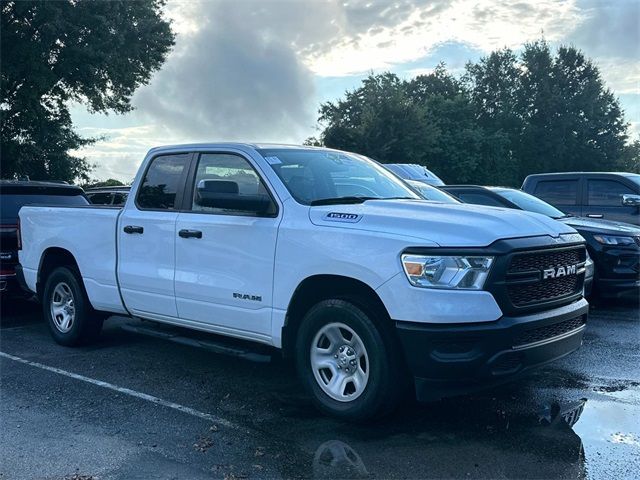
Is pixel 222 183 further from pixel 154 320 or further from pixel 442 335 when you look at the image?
pixel 442 335

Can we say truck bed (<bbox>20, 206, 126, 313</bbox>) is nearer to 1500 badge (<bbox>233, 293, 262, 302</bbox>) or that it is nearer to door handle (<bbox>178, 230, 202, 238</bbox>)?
door handle (<bbox>178, 230, 202, 238</bbox>)

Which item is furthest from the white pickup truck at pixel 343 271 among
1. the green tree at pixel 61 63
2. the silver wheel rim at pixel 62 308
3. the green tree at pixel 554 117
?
the green tree at pixel 554 117

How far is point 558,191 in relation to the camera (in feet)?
38.5

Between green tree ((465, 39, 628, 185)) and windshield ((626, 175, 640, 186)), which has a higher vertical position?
green tree ((465, 39, 628, 185))

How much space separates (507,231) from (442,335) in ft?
2.85

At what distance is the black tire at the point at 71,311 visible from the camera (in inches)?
264

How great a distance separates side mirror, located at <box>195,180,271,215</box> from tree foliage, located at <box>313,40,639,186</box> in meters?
36.0

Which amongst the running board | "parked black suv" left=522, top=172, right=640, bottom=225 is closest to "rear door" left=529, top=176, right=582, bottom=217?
"parked black suv" left=522, top=172, right=640, bottom=225

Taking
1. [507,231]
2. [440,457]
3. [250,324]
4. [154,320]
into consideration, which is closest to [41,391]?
[154,320]

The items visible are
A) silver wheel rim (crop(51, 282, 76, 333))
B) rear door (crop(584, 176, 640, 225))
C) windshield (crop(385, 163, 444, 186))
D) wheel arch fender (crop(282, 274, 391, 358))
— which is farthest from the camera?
windshield (crop(385, 163, 444, 186))

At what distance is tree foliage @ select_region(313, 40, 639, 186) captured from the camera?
45.0 m

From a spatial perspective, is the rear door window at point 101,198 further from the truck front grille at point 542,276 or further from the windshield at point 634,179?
the windshield at point 634,179

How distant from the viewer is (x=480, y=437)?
419cm

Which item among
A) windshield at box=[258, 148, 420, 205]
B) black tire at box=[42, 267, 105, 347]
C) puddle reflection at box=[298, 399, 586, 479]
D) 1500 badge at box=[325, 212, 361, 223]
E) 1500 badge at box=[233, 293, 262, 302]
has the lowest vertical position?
puddle reflection at box=[298, 399, 586, 479]
